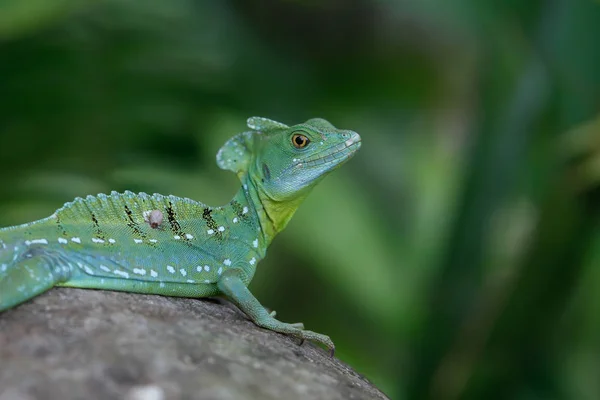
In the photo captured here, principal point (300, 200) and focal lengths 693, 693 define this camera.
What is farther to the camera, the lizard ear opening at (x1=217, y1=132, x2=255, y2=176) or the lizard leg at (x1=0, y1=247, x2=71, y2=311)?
the lizard ear opening at (x1=217, y1=132, x2=255, y2=176)

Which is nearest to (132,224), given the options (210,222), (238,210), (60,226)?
(60,226)

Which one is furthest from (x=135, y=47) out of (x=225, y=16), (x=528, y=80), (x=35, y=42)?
(x=528, y=80)

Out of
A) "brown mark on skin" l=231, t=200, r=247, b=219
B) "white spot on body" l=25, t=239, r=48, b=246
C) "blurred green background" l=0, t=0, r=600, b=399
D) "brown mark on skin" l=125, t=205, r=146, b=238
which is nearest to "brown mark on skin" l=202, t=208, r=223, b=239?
"brown mark on skin" l=231, t=200, r=247, b=219

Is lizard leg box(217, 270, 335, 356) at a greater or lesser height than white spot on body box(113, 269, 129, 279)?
greater

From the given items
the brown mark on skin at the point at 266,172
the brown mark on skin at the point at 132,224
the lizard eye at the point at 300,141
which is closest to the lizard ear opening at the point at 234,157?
the brown mark on skin at the point at 266,172

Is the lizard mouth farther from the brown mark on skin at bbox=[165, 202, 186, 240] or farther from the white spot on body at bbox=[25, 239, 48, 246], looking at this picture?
the white spot on body at bbox=[25, 239, 48, 246]

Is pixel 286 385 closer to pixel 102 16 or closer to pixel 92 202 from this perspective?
pixel 92 202

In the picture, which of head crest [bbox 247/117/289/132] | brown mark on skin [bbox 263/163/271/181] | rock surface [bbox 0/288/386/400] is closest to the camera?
rock surface [bbox 0/288/386/400]

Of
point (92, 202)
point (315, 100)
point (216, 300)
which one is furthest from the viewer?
point (315, 100)

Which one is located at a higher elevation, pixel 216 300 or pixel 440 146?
pixel 440 146
